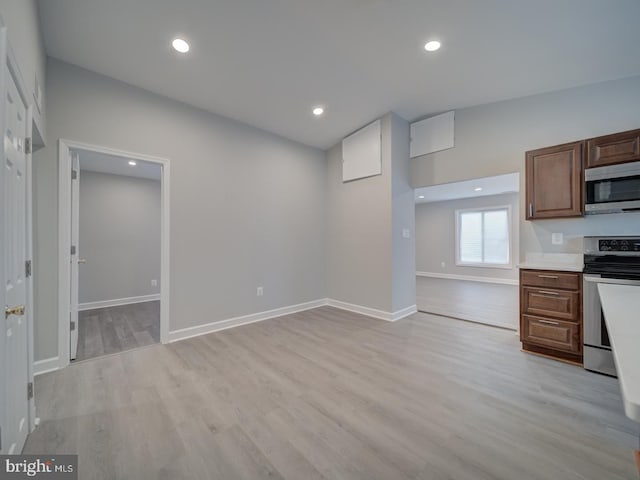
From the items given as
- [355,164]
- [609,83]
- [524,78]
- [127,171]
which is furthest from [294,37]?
[127,171]

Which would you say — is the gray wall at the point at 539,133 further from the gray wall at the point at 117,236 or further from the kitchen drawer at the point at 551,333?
the gray wall at the point at 117,236

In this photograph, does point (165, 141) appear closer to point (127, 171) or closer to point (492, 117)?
point (127, 171)

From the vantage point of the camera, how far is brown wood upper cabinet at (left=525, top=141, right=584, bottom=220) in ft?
8.84

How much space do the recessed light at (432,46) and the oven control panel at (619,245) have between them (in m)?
2.60

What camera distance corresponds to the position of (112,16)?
7.06 ft

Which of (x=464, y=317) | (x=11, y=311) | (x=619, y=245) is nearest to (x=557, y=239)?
(x=619, y=245)

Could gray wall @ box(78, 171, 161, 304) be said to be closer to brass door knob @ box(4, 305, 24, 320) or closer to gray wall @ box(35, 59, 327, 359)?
gray wall @ box(35, 59, 327, 359)

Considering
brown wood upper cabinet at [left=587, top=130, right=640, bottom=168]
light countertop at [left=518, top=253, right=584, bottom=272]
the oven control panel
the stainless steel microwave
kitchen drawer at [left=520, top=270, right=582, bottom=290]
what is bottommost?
kitchen drawer at [left=520, top=270, right=582, bottom=290]

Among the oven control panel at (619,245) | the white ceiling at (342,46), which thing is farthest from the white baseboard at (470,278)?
the white ceiling at (342,46)

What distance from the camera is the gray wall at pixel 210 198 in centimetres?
254

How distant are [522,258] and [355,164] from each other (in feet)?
8.77

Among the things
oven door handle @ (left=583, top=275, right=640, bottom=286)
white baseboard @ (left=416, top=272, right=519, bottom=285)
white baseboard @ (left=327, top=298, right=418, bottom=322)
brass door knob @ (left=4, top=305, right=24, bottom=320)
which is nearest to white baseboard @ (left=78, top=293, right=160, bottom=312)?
white baseboard @ (left=327, top=298, right=418, bottom=322)

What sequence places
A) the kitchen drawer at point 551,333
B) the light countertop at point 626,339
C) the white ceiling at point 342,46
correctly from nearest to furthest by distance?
the light countertop at point 626,339 → the white ceiling at point 342,46 → the kitchen drawer at point 551,333

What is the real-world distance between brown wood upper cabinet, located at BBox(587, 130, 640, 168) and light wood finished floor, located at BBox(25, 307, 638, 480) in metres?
1.99
